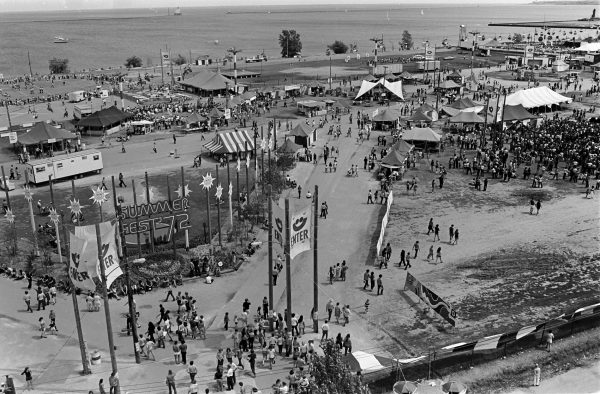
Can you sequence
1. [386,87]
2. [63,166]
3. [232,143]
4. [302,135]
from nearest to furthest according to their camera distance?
[63,166], [232,143], [302,135], [386,87]

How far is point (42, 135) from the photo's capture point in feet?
147

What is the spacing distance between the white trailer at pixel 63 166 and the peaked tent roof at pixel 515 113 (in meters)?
33.4

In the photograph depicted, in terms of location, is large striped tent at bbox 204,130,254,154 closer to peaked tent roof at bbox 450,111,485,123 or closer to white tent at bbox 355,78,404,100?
peaked tent roof at bbox 450,111,485,123

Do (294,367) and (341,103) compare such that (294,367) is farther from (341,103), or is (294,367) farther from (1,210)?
(341,103)

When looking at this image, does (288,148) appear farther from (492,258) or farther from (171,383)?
(171,383)

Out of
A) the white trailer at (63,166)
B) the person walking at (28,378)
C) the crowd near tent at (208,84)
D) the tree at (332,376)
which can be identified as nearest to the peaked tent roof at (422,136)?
the white trailer at (63,166)

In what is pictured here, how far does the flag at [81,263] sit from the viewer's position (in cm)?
1708

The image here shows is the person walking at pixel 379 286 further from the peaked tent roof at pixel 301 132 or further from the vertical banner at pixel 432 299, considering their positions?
the peaked tent roof at pixel 301 132

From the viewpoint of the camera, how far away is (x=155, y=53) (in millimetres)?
147875

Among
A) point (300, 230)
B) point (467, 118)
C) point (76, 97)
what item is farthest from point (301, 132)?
point (76, 97)

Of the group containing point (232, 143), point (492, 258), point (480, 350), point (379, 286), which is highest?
point (232, 143)

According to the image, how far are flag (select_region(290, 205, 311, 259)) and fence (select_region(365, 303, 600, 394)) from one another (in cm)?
483

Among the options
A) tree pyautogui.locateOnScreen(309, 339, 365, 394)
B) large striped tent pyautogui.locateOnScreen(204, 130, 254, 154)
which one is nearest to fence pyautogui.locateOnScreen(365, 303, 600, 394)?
tree pyautogui.locateOnScreen(309, 339, 365, 394)

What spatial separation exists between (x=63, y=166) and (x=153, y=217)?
546 inches
